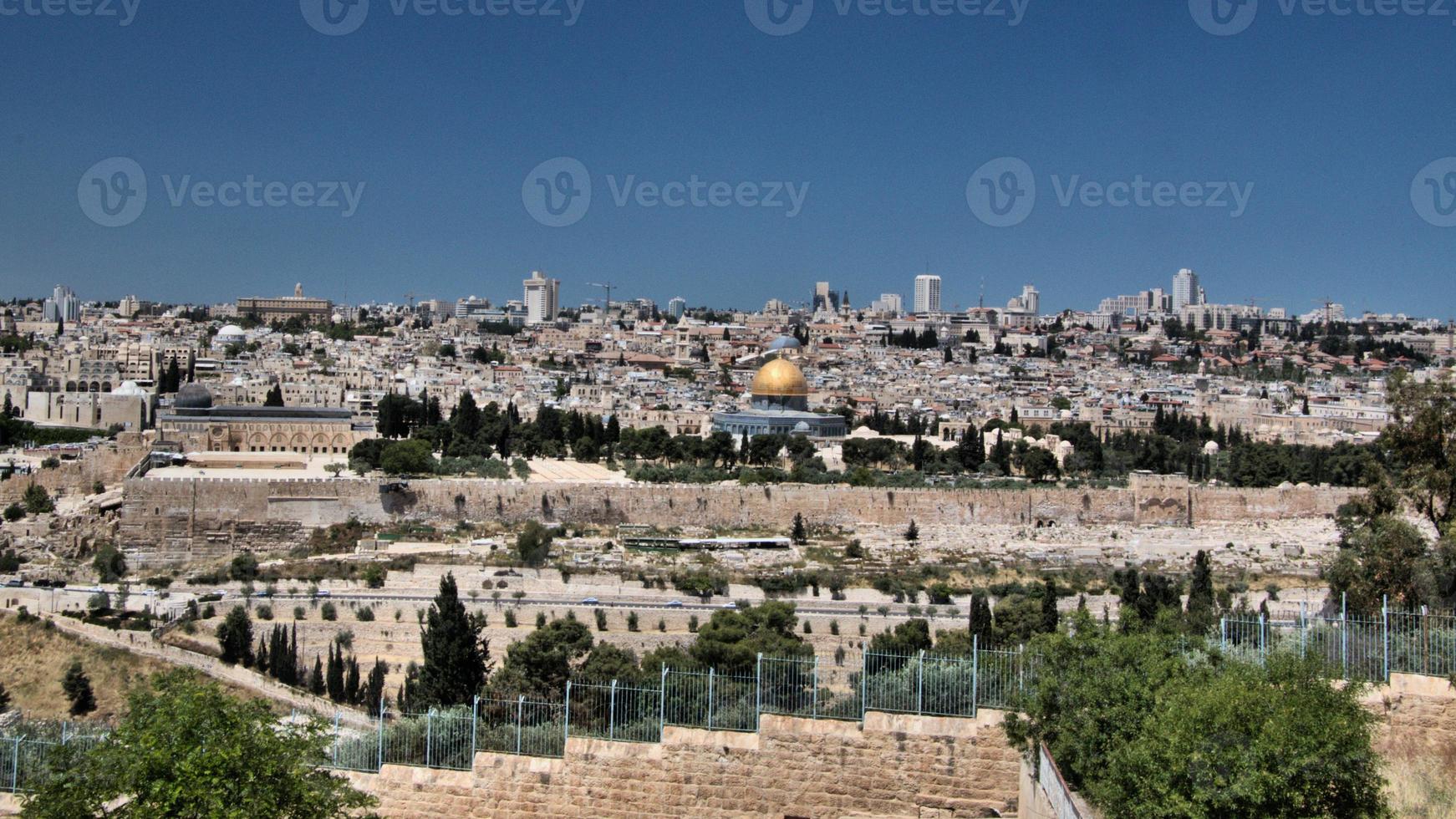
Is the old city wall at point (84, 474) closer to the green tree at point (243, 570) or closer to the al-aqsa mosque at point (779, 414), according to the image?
the green tree at point (243, 570)

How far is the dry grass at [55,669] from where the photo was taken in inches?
717

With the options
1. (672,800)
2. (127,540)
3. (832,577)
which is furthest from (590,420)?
(672,800)

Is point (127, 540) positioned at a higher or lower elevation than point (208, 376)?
lower

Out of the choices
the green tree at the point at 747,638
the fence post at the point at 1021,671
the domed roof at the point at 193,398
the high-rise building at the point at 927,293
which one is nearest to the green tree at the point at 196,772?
the fence post at the point at 1021,671

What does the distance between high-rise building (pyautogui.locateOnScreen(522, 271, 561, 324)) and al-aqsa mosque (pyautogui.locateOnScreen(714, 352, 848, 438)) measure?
3376 inches

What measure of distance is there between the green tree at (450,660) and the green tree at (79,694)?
5.16m

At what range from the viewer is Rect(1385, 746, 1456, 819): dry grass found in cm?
764

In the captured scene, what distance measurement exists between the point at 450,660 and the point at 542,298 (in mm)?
121004

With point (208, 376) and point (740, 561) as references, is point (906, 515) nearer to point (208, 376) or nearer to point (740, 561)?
point (740, 561)

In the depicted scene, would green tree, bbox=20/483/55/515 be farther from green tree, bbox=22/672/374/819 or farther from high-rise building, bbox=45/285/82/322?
high-rise building, bbox=45/285/82/322

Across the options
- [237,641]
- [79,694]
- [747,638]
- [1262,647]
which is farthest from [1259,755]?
[79,694]

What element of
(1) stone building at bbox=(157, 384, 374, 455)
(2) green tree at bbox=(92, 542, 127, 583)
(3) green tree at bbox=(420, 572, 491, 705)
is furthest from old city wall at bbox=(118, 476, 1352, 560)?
(3) green tree at bbox=(420, 572, 491, 705)

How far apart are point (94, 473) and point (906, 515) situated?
712 inches

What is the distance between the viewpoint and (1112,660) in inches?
336
